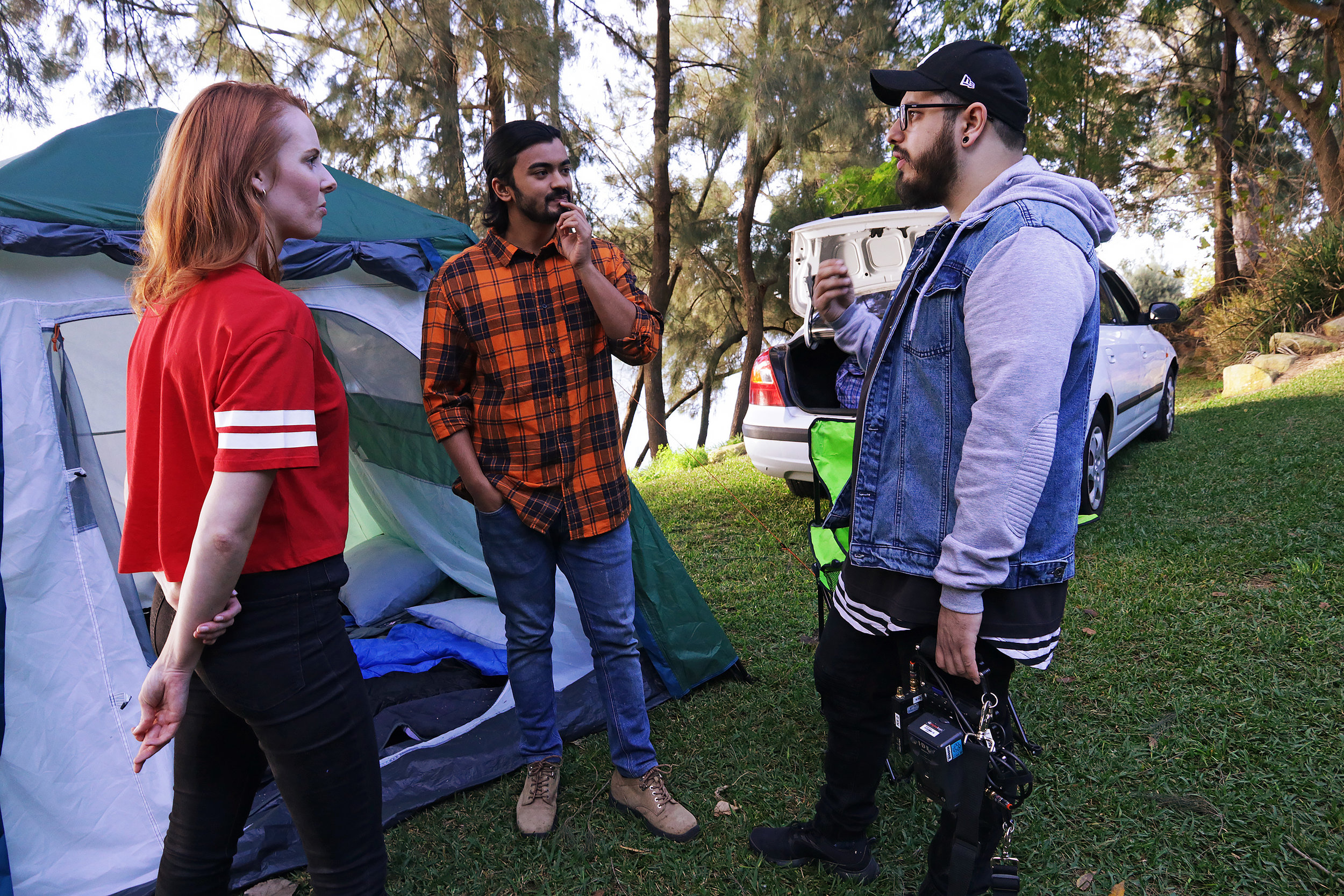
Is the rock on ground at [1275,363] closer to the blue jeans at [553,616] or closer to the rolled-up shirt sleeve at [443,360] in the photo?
the blue jeans at [553,616]

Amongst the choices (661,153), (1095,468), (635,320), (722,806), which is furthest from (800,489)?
(661,153)

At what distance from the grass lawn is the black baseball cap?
176 cm

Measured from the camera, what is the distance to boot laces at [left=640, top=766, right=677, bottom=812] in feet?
7.25

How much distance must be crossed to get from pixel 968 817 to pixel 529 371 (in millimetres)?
1451

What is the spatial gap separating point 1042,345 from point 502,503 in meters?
1.42

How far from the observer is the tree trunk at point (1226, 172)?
1069 centimetres

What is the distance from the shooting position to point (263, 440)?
43.6 inches

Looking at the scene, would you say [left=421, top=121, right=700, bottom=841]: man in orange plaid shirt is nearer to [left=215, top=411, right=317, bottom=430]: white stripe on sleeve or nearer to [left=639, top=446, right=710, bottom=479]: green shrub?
[left=215, top=411, right=317, bottom=430]: white stripe on sleeve

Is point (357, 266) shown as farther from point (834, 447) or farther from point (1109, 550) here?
point (1109, 550)

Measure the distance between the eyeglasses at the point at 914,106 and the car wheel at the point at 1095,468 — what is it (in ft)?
11.0

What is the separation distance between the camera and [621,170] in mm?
11516

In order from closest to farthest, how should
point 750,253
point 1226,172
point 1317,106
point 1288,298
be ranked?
point 1288,298
point 1317,106
point 1226,172
point 750,253

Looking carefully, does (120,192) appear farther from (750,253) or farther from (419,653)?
(750,253)

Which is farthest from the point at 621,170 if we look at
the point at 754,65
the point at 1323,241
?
the point at 1323,241
